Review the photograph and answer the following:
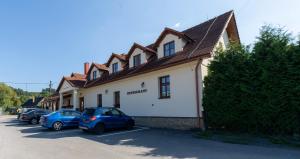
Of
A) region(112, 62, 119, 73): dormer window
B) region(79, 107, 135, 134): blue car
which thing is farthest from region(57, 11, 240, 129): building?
region(79, 107, 135, 134): blue car

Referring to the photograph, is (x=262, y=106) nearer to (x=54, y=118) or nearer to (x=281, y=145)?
(x=281, y=145)

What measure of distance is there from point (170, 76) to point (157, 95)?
5.91ft

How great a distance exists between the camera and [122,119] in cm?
1638

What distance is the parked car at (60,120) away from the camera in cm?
1762

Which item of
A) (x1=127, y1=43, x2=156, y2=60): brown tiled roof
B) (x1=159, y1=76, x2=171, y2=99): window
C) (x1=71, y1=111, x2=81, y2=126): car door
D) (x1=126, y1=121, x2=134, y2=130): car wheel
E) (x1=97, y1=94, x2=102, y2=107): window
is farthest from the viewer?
(x1=97, y1=94, x2=102, y2=107): window

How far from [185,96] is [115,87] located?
30.1 ft

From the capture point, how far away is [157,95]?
1750 cm

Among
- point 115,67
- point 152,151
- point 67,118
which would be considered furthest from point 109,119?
point 115,67

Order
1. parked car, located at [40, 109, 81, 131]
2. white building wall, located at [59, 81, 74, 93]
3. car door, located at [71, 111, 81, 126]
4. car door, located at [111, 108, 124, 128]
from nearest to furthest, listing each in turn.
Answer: car door, located at [111, 108, 124, 128] < parked car, located at [40, 109, 81, 131] < car door, located at [71, 111, 81, 126] < white building wall, located at [59, 81, 74, 93]

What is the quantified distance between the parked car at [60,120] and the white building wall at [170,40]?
7.84 metres

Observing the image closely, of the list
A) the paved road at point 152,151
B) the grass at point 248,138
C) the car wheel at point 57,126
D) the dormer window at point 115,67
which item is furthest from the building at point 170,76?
the car wheel at point 57,126

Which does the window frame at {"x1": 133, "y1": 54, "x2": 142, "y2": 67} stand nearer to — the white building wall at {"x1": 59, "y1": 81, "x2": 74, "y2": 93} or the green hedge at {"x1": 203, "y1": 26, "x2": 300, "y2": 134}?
the green hedge at {"x1": 203, "y1": 26, "x2": 300, "y2": 134}

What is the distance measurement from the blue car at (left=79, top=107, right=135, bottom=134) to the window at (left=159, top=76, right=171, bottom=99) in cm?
309

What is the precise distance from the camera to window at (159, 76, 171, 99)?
55.2 ft
